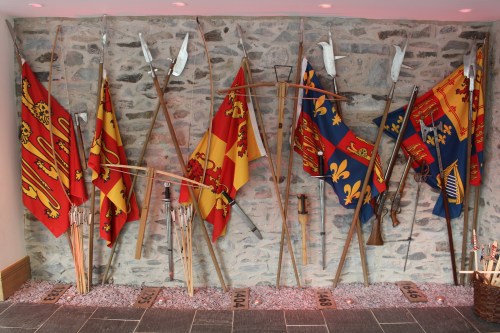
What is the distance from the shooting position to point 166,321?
303cm

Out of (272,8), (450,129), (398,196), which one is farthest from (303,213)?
(272,8)

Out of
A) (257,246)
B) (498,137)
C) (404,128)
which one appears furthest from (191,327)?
(498,137)

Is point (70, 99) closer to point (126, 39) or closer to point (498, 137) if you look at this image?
point (126, 39)

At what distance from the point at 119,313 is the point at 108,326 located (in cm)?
18

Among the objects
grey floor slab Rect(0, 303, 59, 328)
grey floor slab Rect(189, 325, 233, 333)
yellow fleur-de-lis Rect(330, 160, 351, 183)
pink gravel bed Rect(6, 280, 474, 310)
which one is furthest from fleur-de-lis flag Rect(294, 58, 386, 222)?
grey floor slab Rect(0, 303, 59, 328)

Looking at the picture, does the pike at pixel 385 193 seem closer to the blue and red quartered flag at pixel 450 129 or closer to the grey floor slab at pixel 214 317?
the blue and red quartered flag at pixel 450 129

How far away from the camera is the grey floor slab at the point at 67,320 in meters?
2.90

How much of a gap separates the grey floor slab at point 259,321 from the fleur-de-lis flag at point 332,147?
3.17 ft

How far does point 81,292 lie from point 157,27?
6.85 ft

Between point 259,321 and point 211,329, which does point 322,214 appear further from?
point 211,329

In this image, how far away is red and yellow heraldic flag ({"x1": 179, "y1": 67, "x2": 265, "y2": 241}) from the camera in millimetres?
3193

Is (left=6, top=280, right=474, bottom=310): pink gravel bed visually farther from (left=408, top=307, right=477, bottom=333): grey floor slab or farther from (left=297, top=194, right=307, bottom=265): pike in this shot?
(left=297, top=194, right=307, bottom=265): pike

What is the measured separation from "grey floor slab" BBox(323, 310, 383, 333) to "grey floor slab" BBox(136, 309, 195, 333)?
3.16 feet

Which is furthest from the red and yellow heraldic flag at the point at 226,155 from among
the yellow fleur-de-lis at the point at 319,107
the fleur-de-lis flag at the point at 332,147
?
the yellow fleur-de-lis at the point at 319,107
